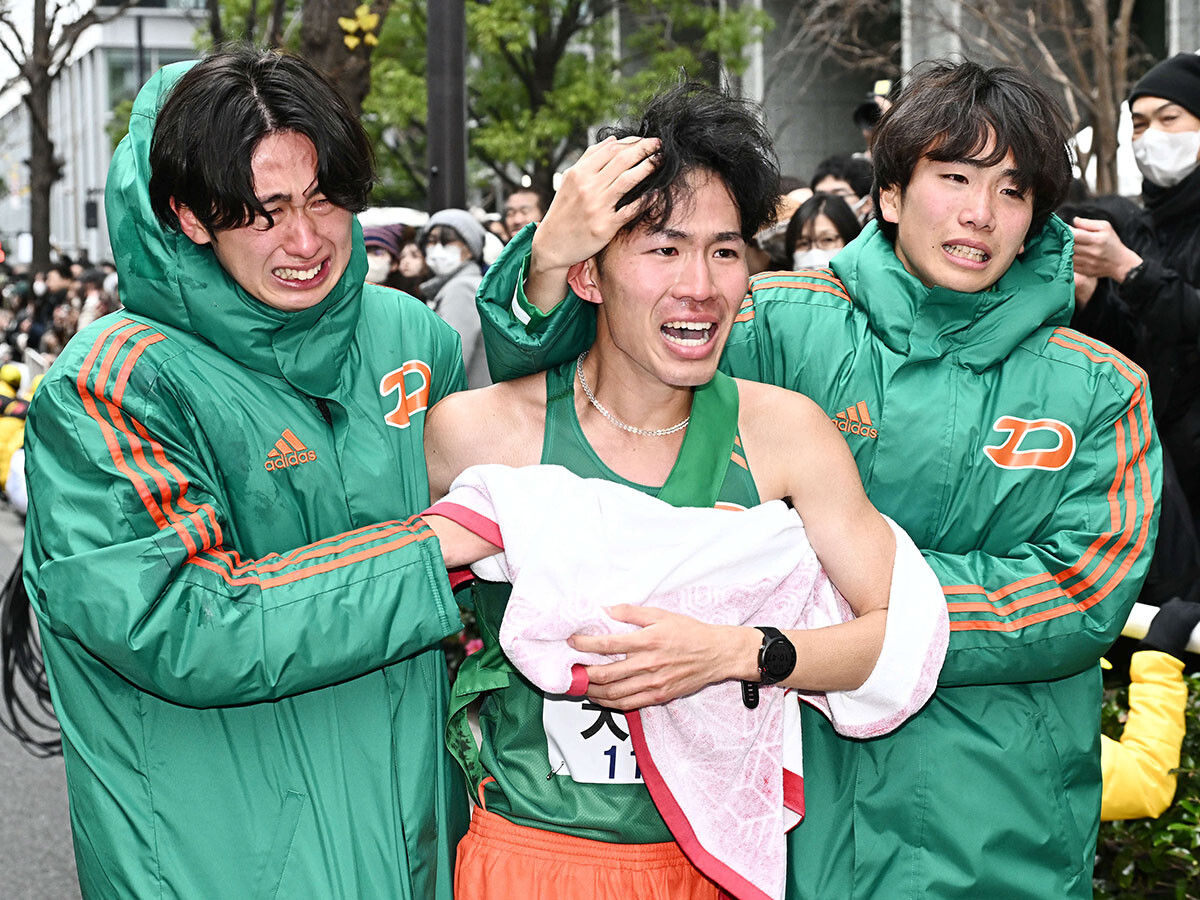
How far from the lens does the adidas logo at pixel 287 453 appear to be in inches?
98.7

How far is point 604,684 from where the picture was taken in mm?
2342

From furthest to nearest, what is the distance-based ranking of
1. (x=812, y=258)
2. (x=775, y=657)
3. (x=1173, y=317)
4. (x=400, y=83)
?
(x=400, y=83) → (x=812, y=258) → (x=1173, y=317) → (x=775, y=657)

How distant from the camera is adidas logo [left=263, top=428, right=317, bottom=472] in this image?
8.23 feet

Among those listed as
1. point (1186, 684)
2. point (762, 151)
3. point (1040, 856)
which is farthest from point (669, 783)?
point (1186, 684)

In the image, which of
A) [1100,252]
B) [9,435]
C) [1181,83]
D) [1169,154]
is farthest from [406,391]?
[9,435]

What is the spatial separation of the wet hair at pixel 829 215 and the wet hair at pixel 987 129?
2.97 m

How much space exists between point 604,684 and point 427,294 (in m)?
6.00

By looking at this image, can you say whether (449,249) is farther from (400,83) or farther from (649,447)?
(400,83)

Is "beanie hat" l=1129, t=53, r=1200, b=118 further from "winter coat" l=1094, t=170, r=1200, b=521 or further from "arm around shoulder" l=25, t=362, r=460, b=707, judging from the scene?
"arm around shoulder" l=25, t=362, r=460, b=707

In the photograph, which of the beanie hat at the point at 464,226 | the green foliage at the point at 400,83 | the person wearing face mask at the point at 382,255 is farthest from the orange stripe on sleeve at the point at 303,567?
the green foliage at the point at 400,83

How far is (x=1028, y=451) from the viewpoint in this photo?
2.76m

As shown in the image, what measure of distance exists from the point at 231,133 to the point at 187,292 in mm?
288

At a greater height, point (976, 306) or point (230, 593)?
point (976, 306)

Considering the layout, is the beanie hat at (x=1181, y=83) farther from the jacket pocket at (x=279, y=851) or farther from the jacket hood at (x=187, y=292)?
the jacket pocket at (x=279, y=851)
